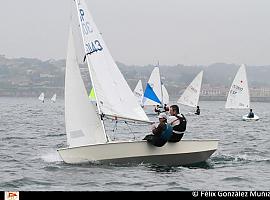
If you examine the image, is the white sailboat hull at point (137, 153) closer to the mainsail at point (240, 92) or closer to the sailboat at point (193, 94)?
the mainsail at point (240, 92)

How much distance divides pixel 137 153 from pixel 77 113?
2.16 m

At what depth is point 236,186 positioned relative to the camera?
37.5 feet

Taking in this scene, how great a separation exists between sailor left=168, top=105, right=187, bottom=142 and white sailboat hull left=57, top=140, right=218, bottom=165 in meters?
0.17

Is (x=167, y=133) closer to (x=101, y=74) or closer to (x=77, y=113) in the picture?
(x=101, y=74)

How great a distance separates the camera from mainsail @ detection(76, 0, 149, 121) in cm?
1462

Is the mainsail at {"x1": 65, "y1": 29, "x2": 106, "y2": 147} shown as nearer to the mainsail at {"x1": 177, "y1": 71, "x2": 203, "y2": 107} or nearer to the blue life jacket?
the blue life jacket

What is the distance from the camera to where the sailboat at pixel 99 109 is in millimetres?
13797

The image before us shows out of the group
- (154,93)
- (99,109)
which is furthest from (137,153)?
(154,93)

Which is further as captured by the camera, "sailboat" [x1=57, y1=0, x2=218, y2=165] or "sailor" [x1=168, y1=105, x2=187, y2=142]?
"sailboat" [x1=57, y1=0, x2=218, y2=165]

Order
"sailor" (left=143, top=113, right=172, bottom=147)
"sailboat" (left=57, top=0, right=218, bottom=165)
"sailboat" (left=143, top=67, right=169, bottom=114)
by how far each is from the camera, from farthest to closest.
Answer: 1. "sailboat" (left=143, top=67, right=169, bottom=114)
2. "sailboat" (left=57, top=0, right=218, bottom=165)
3. "sailor" (left=143, top=113, right=172, bottom=147)

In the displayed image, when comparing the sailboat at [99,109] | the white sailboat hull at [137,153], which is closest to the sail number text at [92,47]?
the sailboat at [99,109]

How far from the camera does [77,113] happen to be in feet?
48.4

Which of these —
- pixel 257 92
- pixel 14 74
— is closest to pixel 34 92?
pixel 14 74

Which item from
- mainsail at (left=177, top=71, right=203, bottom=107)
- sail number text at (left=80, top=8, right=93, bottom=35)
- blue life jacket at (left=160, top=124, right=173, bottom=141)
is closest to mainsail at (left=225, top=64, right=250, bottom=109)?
mainsail at (left=177, top=71, right=203, bottom=107)
